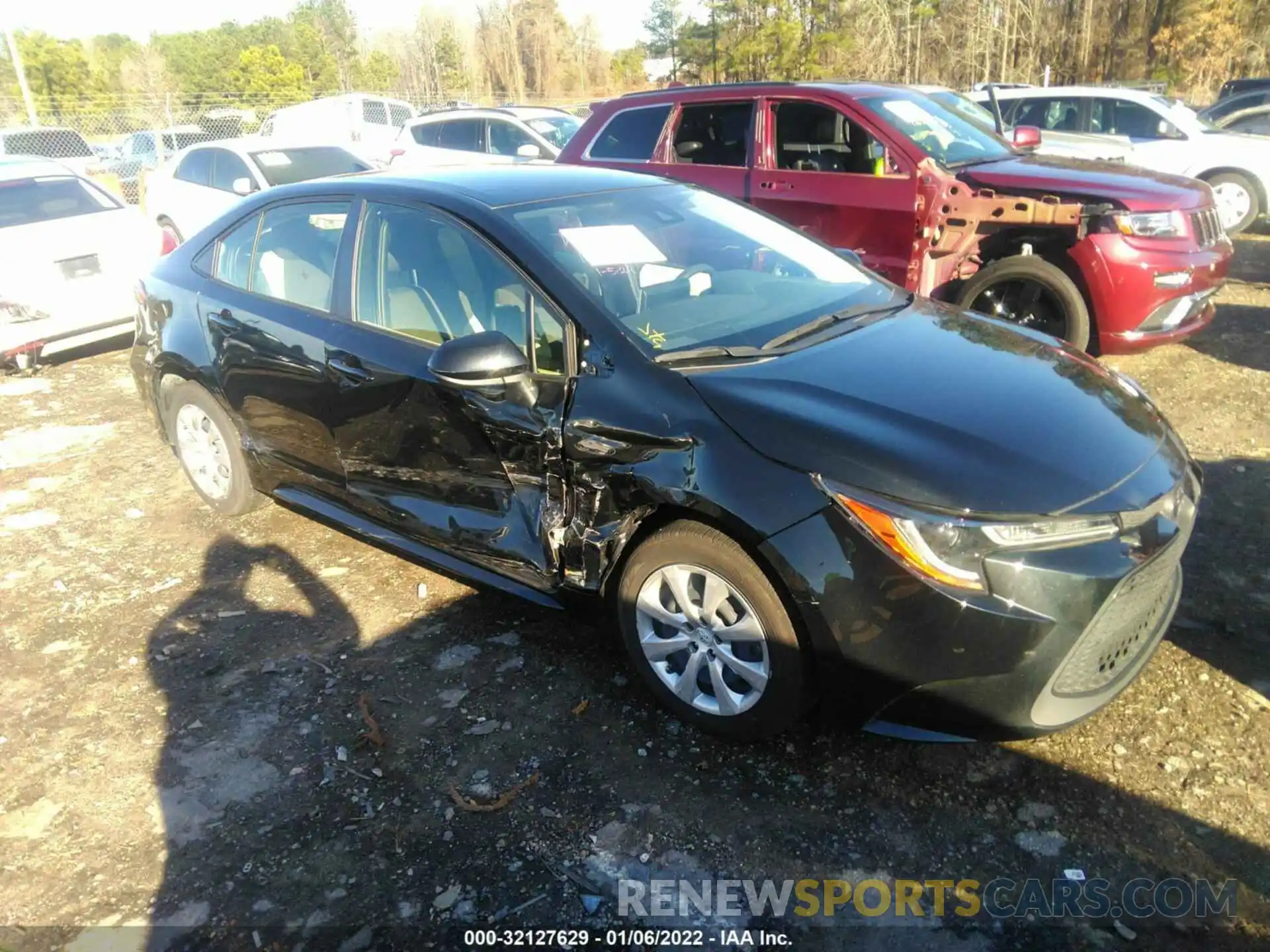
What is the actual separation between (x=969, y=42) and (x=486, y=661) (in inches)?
1239

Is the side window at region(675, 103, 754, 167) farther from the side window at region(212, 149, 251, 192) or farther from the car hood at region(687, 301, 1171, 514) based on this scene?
the side window at region(212, 149, 251, 192)

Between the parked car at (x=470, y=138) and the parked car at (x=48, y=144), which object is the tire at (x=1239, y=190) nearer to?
the parked car at (x=470, y=138)

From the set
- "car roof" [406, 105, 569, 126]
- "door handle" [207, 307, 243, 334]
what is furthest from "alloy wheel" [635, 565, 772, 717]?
"car roof" [406, 105, 569, 126]

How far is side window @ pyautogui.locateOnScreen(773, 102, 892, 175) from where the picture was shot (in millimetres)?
6238

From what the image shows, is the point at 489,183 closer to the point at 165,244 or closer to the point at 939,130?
the point at 939,130

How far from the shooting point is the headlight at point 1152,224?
224 inches

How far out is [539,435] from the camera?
304 cm

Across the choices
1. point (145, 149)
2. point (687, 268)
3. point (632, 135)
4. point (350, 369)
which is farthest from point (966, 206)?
point (145, 149)

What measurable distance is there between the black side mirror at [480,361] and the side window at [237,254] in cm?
180

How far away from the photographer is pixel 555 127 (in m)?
14.0

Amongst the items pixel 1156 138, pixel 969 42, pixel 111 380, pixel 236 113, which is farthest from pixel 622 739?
pixel 969 42

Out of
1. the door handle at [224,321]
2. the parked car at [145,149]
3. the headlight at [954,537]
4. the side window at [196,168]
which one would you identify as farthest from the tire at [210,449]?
the parked car at [145,149]

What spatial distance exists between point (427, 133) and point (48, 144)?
9.93 meters

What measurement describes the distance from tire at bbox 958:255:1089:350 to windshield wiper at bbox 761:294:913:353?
2.43 metres
